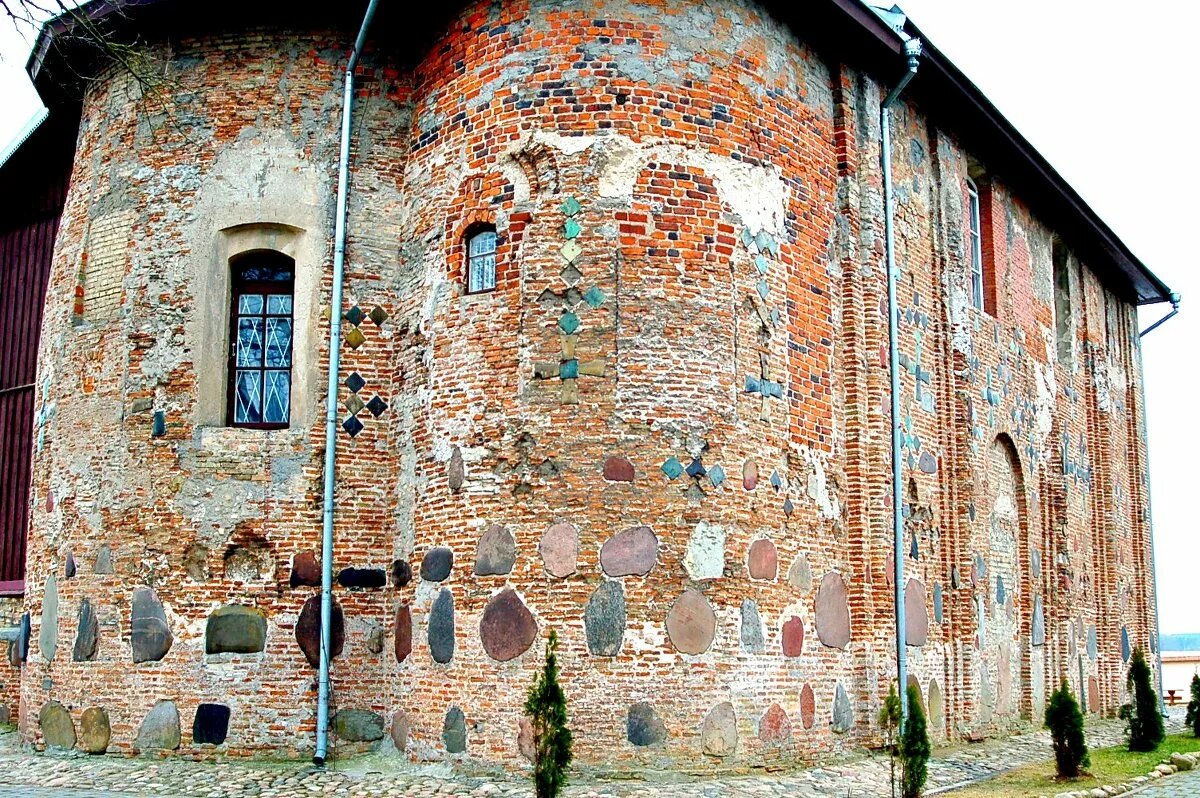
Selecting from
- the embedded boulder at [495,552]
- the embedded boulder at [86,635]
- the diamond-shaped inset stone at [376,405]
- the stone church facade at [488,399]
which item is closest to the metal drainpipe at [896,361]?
the stone church facade at [488,399]

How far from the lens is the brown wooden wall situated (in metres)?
16.0

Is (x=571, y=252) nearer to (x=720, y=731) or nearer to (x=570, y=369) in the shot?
(x=570, y=369)

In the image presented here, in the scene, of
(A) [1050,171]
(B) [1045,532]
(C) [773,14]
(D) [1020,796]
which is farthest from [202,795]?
(A) [1050,171]

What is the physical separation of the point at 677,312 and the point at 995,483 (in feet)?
21.9

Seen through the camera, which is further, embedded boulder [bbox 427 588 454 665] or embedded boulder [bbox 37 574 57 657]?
embedded boulder [bbox 37 574 57 657]

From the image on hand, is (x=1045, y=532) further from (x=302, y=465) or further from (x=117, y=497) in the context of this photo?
(x=117, y=497)

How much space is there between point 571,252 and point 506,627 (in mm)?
3283

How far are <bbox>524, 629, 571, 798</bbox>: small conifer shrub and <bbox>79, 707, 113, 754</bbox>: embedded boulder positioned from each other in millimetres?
4877

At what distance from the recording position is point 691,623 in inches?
424

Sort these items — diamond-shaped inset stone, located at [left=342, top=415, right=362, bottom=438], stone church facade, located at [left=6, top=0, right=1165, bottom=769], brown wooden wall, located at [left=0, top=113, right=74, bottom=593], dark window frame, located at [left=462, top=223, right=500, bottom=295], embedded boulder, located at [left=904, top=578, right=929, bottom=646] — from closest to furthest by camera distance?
1. stone church facade, located at [left=6, top=0, right=1165, bottom=769]
2. dark window frame, located at [left=462, top=223, right=500, bottom=295]
3. diamond-shaped inset stone, located at [left=342, top=415, right=362, bottom=438]
4. embedded boulder, located at [left=904, top=578, right=929, bottom=646]
5. brown wooden wall, located at [left=0, top=113, right=74, bottom=593]

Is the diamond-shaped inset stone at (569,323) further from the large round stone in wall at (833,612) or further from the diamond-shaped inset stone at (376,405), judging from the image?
the large round stone in wall at (833,612)

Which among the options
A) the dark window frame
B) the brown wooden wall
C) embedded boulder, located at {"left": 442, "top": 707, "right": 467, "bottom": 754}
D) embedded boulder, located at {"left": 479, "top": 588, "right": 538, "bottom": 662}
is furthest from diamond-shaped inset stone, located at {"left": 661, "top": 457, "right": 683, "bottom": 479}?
the brown wooden wall

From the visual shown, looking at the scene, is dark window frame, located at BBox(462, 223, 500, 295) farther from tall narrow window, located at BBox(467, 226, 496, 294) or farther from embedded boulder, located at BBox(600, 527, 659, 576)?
embedded boulder, located at BBox(600, 527, 659, 576)

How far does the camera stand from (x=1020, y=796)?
10.5 m
